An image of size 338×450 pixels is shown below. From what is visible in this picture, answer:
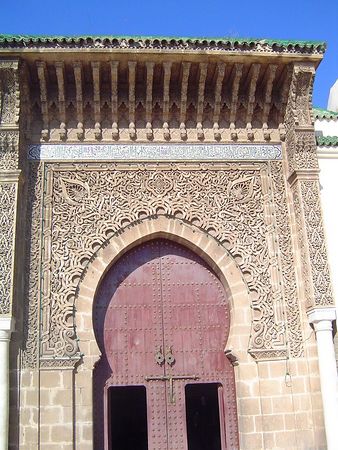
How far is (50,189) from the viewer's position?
21.1 feet

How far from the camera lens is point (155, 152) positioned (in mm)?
6688

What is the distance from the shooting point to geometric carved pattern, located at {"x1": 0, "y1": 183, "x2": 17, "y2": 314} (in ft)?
18.8

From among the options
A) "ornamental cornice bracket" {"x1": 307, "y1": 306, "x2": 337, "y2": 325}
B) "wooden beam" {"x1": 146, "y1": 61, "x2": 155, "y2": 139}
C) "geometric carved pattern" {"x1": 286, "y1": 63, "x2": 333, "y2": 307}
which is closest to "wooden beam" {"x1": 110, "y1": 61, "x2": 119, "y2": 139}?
"wooden beam" {"x1": 146, "y1": 61, "x2": 155, "y2": 139}

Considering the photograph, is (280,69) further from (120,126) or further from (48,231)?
(48,231)

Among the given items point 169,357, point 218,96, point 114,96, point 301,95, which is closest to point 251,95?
point 218,96

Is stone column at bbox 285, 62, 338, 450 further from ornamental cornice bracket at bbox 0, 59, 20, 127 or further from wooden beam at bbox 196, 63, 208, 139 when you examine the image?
ornamental cornice bracket at bbox 0, 59, 20, 127

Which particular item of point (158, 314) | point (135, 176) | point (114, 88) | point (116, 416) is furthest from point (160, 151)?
point (116, 416)

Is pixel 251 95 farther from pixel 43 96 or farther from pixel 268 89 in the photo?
pixel 43 96

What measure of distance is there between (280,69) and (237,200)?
157 cm

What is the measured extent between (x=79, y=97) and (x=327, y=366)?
12.8 ft

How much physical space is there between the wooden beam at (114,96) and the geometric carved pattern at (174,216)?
1.36 ft

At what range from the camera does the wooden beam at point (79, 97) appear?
637cm

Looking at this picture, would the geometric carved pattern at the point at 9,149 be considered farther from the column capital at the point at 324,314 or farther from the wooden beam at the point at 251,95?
the column capital at the point at 324,314

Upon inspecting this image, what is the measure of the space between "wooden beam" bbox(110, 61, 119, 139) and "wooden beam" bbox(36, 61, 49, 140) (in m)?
0.74
